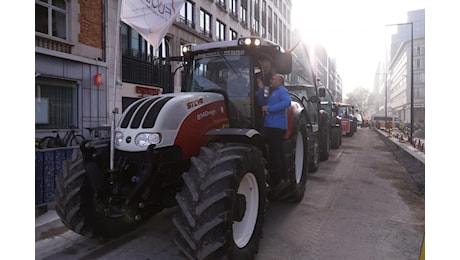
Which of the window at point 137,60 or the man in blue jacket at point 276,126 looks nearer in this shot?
the man in blue jacket at point 276,126

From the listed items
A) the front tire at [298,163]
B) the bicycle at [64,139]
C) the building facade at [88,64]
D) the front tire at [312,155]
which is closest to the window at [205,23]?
the building facade at [88,64]

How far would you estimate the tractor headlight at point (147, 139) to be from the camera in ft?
9.46

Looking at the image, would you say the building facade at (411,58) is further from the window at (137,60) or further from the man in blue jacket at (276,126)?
the window at (137,60)

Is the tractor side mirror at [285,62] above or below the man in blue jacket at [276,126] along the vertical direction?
above

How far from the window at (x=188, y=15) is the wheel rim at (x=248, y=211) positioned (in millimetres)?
14515

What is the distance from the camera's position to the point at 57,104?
7406mm

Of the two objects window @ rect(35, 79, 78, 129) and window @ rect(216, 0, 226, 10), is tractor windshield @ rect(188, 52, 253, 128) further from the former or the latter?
window @ rect(216, 0, 226, 10)

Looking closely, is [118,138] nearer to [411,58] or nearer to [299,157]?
[299,157]

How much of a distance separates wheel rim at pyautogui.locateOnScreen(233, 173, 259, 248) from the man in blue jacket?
85cm

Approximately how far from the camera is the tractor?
8.39 feet

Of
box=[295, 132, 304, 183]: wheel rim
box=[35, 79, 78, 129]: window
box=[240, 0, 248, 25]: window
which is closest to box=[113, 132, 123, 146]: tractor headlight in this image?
box=[295, 132, 304, 183]: wheel rim

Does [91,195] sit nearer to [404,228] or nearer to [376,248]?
[376,248]

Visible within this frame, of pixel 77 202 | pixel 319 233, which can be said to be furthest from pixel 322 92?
pixel 77 202

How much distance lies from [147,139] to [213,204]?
92 cm
